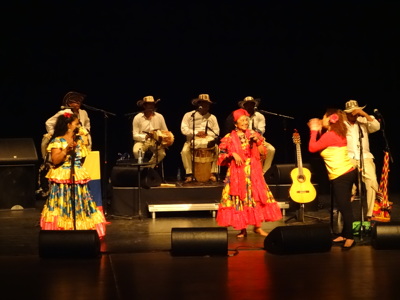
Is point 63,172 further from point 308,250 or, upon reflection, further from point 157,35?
point 157,35

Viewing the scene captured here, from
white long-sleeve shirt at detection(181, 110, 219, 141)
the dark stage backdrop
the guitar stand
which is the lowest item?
the guitar stand

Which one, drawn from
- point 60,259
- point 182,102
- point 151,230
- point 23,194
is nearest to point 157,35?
point 182,102

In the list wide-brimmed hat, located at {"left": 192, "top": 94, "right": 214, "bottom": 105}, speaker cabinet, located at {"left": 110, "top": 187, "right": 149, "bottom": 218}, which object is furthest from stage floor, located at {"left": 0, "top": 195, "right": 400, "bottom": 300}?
wide-brimmed hat, located at {"left": 192, "top": 94, "right": 214, "bottom": 105}

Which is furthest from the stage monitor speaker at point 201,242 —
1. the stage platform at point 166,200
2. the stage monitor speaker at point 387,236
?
the stage platform at point 166,200

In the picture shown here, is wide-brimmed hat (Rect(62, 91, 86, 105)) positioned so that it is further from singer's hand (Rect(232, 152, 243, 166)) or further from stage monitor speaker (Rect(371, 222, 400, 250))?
stage monitor speaker (Rect(371, 222, 400, 250))

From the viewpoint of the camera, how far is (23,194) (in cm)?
1100

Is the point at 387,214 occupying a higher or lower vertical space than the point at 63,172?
lower

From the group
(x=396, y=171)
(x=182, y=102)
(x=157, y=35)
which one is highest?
(x=157, y=35)

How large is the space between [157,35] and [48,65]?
1.82 meters

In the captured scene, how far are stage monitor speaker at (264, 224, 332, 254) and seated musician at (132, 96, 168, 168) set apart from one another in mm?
4152

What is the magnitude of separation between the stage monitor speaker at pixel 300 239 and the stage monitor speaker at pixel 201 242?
1.67 feet

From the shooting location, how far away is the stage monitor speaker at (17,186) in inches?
431

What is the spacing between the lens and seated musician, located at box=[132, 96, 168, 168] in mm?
11156

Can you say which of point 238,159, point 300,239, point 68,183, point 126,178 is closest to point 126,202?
point 126,178
